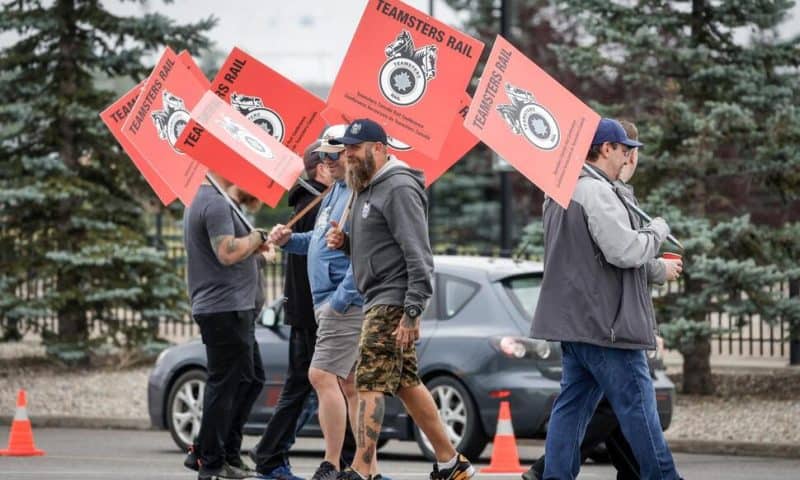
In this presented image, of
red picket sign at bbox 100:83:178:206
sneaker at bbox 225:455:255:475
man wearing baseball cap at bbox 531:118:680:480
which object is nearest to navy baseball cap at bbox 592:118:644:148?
man wearing baseball cap at bbox 531:118:680:480

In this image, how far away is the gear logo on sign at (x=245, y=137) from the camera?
9156 mm

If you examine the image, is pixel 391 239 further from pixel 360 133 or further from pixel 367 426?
pixel 367 426

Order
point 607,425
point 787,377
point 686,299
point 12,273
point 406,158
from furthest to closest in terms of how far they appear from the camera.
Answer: point 12,273 → point 787,377 → point 686,299 → point 406,158 → point 607,425

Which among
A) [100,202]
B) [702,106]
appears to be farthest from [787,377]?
[100,202]

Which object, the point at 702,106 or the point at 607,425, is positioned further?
the point at 702,106

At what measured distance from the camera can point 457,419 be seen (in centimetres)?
1245

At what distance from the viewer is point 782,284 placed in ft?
52.4

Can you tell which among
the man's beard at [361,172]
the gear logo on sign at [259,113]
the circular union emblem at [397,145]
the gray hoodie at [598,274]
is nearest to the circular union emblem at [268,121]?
the gear logo on sign at [259,113]

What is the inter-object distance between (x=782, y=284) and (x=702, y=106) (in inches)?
78.6

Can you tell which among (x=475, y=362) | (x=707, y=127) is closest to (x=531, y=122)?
(x=475, y=362)

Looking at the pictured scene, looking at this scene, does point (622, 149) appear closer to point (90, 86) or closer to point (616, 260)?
point (616, 260)

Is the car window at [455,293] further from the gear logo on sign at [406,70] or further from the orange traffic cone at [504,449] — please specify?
the gear logo on sign at [406,70]

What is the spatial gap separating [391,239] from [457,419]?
146 inches

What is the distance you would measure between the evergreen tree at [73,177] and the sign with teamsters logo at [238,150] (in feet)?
31.2
